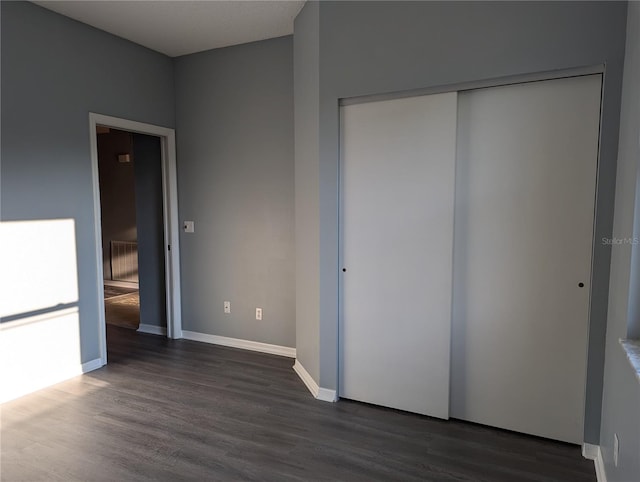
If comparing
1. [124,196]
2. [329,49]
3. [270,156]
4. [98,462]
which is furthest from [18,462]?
[124,196]

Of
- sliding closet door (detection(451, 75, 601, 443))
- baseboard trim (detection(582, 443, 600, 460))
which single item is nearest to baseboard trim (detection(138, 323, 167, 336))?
sliding closet door (detection(451, 75, 601, 443))

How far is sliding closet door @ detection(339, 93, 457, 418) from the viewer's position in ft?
8.27

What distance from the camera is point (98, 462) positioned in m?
2.17

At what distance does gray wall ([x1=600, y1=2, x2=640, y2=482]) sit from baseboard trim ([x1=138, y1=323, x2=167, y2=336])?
386 centimetres

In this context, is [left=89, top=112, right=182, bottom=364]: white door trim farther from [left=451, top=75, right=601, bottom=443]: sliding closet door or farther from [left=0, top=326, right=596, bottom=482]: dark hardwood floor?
[left=451, top=75, right=601, bottom=443]: sliding closet door

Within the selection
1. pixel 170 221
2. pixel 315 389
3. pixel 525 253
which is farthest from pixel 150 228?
pixel 525 253

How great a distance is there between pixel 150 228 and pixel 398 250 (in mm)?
2938

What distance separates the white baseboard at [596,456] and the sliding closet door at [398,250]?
28.9 inches

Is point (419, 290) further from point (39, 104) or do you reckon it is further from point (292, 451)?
point (39, 104)

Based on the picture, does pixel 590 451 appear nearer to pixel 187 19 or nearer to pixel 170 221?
pixel 170 221

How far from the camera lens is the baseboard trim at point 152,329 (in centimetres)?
442

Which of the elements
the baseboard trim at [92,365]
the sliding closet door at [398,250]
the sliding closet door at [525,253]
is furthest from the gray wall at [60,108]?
the sliding closet door at [525,253]

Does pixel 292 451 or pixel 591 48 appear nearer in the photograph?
pixel 591 48

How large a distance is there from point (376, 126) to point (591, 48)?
3.84 feet
